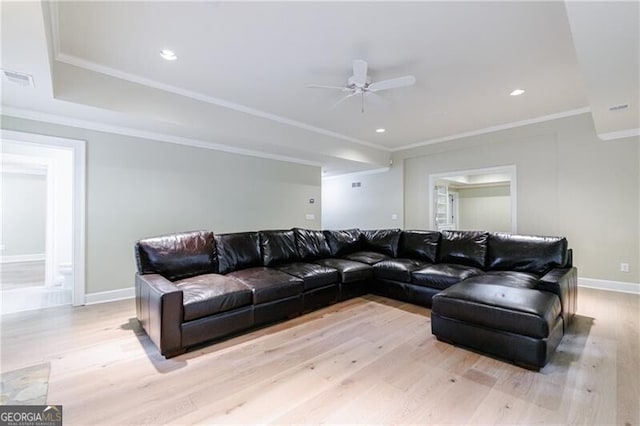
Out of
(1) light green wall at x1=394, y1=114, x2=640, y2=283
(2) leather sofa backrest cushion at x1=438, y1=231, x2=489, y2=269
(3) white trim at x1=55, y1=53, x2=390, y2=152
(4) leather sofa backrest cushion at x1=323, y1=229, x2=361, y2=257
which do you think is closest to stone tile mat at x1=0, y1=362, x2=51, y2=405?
(3) white trim at x1=55, y1=53, x2=390, y2=152

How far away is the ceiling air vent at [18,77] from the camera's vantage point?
2.53 m

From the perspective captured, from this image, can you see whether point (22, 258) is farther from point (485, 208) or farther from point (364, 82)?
point (485, 208)

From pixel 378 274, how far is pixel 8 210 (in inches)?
367

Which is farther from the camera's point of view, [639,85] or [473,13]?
[639,85]

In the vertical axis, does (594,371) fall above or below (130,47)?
below

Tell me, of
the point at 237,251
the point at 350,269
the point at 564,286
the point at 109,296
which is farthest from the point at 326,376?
the point at 109,296

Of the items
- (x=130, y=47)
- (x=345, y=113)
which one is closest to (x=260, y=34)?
(x=130, y=47)

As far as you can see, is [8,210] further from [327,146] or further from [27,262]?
[327,146]

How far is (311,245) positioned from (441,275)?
1929 mm

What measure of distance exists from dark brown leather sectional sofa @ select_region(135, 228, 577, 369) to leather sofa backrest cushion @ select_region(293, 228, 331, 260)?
17 millimetres

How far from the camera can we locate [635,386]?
6.53 feet

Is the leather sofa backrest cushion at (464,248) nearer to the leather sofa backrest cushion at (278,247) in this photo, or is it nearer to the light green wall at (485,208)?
the leather sofa backrest cushion at (278,247)

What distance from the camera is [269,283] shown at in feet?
10.2

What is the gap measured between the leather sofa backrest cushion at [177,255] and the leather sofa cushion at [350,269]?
162cm
